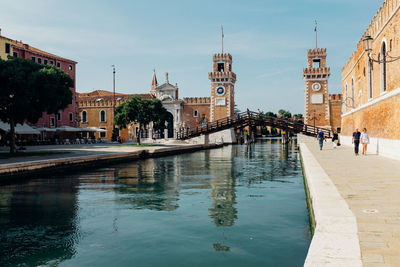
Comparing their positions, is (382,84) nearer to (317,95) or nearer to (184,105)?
(317,95)

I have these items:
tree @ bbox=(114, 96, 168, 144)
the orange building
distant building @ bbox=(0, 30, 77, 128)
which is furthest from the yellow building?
the orange building

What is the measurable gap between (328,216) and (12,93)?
822 inches

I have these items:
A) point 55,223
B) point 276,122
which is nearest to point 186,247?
point 55,223

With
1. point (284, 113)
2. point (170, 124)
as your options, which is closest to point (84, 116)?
point (170, 124)

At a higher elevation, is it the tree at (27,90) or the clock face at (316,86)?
the clock face at (316,86)

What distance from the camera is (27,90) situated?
21750 mm

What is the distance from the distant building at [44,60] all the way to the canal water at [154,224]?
91.3 ft

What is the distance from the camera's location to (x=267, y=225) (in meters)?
7.98

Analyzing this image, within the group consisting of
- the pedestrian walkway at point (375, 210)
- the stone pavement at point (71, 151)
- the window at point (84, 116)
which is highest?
the window at point (84, 116)

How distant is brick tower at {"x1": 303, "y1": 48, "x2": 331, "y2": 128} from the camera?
5287cm

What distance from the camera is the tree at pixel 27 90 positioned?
2161cm

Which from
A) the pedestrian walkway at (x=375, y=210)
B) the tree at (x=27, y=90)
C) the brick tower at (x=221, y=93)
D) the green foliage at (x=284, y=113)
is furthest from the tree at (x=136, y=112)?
the green foliage at (x=284, y=113)

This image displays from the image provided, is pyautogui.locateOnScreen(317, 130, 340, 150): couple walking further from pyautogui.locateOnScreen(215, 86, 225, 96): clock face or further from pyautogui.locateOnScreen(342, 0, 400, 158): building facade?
pyautogui.locateOnScreen(215, 86, 225, 96): clock face

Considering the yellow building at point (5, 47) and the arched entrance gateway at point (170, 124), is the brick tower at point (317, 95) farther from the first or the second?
the yellow building at point (5, 47)
